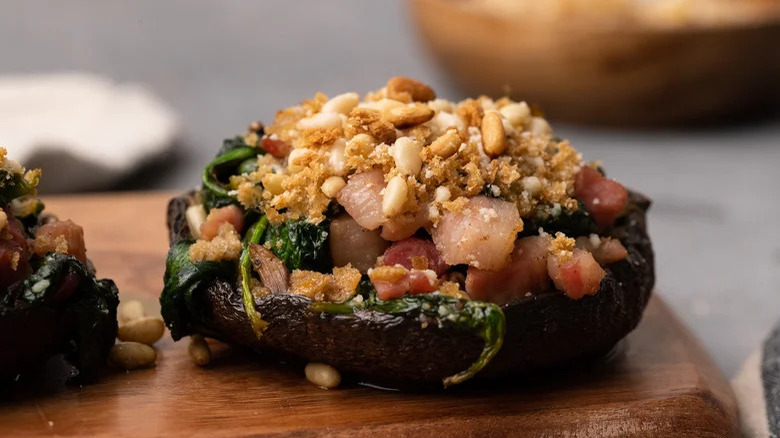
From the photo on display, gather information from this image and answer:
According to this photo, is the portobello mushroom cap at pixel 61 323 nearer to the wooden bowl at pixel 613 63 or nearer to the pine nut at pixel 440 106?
the pine nut at pixel 440 106

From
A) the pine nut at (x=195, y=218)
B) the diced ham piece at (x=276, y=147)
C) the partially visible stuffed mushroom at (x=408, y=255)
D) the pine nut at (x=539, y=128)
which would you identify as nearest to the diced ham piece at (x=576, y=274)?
the partially visible stuffed mushroom at (x=408, y=255)

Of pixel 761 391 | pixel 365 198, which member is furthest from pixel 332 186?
pixel 761 391

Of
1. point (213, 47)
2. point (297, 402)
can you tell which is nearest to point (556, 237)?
point (297, 402)

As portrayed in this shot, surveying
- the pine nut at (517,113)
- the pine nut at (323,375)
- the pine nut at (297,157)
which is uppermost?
the pine nut at (517,113)

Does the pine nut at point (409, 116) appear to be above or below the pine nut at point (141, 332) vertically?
above

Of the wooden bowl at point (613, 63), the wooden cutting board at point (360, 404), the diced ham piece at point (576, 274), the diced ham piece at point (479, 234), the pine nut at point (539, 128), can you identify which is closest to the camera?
the wooden cutting board at point (360, 404)

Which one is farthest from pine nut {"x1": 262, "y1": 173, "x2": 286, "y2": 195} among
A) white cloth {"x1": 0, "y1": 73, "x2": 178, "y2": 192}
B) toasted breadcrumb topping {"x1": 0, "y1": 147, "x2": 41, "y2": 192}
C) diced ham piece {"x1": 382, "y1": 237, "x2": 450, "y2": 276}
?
white cloth {"x1": 0, "y1": 73, "x2": 178, "y2": 192}

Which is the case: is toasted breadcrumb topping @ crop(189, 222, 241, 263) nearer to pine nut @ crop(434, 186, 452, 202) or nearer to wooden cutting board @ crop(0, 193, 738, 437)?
wooden cutting board @ crop(0, 193, 738, 437)

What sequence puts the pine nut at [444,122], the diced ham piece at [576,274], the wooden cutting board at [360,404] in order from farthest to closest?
the pine nut at [444,122]
the diced ham piece at [576,274]
the wooden cutting board at [360,404]

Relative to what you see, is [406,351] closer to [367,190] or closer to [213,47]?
[367,190]
